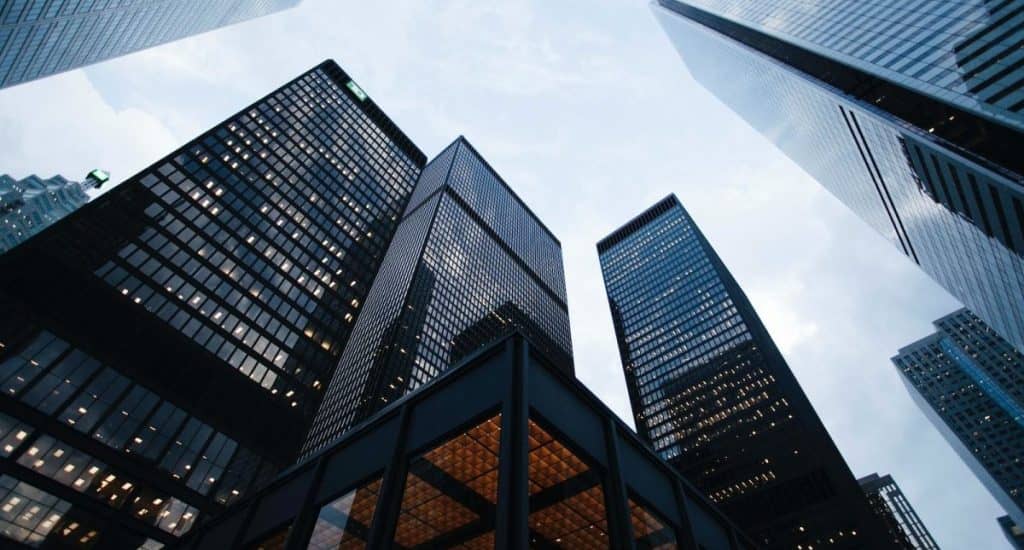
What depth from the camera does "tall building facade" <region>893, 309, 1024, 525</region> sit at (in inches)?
5969

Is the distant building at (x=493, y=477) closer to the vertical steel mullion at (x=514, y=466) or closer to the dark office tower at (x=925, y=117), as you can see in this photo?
the vertical steel mullion at (x=514, y=466)

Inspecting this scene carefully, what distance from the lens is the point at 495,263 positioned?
150125 millimetres

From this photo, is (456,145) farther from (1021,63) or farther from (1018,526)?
(1018,526)

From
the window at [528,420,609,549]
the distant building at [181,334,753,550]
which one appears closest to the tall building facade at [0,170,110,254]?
the distant building at [181,334,753,550]

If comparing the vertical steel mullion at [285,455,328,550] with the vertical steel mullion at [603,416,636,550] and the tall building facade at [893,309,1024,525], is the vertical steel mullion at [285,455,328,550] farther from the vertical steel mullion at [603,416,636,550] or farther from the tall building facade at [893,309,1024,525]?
the tall building facade at [893,309,1024,525]

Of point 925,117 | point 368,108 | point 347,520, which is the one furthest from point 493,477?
point 368,108

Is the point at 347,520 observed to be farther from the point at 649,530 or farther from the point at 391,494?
the point at 649,530

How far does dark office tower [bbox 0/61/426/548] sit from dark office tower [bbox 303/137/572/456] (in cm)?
1246

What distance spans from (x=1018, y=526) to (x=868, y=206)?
13723 centimetres

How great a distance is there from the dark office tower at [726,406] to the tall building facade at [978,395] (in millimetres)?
79212

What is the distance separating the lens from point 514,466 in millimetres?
10617

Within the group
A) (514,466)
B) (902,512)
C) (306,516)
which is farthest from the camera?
(902,512)

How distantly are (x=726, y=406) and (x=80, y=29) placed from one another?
459 feet

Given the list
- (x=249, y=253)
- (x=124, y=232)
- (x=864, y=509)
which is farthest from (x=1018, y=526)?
(x=124, y=232)
